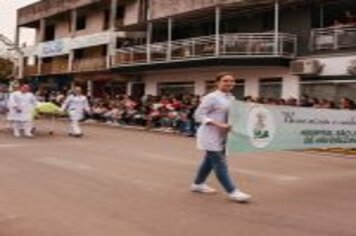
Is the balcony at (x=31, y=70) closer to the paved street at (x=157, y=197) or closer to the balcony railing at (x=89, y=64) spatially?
the balcony railing at (x=89, y=64)

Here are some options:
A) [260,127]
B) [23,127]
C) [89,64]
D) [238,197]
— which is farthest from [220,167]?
[89,64]

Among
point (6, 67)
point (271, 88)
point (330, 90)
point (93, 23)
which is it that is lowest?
point (330, 90)

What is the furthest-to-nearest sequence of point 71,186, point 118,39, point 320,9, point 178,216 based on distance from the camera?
point 118,39 → point 320,9 → point 71,186 → point 178,216

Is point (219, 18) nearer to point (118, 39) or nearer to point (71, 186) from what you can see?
point (118, 39)

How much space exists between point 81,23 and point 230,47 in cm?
2341

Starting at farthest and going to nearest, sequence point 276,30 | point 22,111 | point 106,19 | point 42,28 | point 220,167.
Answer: point 42,28, point 106,19, point 276,30, point 22,111, point 220,167

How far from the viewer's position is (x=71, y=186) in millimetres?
12039

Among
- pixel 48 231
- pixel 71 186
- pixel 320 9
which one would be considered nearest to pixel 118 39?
pixel 320 9

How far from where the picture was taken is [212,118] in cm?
1108

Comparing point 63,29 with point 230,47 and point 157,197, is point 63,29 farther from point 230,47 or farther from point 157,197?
point 157,197

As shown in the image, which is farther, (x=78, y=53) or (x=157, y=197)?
(x=78, y=53)

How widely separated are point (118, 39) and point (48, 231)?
39.1m

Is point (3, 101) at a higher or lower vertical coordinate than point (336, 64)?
lower

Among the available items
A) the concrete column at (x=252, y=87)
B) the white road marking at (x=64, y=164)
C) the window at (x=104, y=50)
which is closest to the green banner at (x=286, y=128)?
the white road marking at (x=64, y=164)
